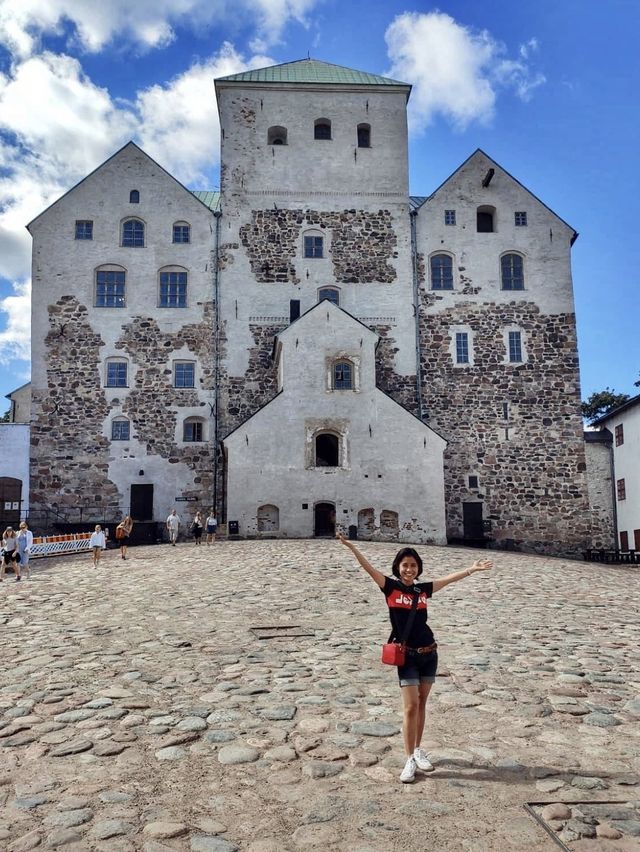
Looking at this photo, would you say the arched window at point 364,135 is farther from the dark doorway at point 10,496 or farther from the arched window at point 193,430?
the dark doorway at point 10,496

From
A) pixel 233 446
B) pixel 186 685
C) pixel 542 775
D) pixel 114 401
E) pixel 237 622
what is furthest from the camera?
pixel 114 401

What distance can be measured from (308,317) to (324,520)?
8715 mm

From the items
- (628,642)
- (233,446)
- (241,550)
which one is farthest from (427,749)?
(233,446)

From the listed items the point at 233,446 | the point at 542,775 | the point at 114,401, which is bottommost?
the point at 542,775

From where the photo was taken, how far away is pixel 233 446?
30344 mm

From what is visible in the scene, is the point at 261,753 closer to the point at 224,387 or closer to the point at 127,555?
the point at 127,555

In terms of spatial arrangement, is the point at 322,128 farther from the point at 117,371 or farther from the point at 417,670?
the point at 417,670

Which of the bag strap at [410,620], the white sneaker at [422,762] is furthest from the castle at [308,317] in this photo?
the white sneaker at [422,762]

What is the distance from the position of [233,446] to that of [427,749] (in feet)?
80.7

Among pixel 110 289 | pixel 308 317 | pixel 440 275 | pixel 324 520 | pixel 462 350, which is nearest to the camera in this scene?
pixel 324 520

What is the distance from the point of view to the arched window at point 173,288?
113 feet

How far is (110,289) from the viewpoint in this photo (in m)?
34.3

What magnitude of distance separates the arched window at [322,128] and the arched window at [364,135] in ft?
5.11

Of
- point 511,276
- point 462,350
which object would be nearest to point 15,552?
point 462,350
